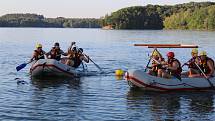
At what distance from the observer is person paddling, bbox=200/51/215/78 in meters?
19.4

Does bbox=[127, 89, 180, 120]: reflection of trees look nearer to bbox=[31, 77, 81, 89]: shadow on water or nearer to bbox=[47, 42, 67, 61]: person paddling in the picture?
bbox=[31, 77, 81, 89]: shadow on water

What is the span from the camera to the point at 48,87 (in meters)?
20.4

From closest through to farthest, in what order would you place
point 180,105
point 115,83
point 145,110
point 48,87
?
point 145,110 → point 180,105 → point 48,87 → point 115,83

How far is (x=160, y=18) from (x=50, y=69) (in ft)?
463

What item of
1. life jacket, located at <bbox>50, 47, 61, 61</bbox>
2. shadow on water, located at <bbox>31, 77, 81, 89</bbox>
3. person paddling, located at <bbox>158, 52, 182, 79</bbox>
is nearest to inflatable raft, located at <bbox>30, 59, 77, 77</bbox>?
shadow on water, located at <bbox>31, 77, 81, 89</bbox>

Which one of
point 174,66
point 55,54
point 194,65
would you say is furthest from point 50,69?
point 194,65

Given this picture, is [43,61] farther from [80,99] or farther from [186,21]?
[186,21]

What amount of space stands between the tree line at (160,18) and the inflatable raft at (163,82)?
114217 millimetres

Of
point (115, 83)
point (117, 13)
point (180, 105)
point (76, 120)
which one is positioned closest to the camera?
point (76, 120)

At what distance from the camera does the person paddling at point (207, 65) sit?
19.4 m

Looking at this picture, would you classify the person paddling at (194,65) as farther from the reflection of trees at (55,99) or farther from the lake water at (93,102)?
the reflection of trees at (55,99)

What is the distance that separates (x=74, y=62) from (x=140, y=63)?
10.7 metres

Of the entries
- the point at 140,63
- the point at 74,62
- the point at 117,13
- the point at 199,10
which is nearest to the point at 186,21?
the point at 199,10

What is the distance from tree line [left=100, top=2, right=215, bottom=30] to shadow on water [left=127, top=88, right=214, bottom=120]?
115 metres
